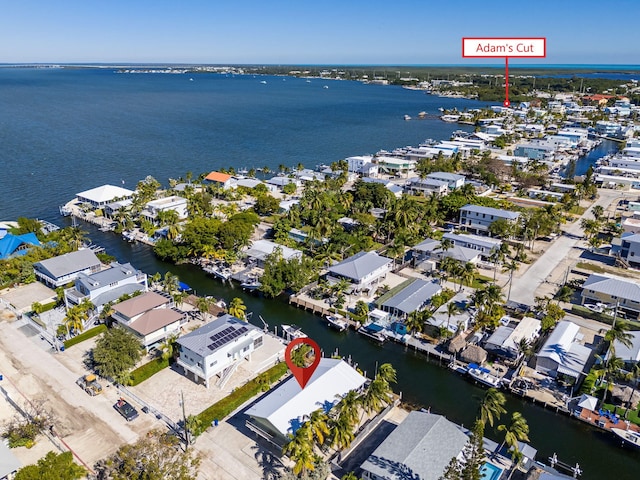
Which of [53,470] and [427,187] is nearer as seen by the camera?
[53,470]

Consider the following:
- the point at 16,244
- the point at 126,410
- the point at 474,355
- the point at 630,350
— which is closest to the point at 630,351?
the point at 630,350

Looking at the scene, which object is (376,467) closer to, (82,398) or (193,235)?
(82,398)

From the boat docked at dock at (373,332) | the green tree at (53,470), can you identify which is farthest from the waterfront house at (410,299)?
the green tree at (53,470)

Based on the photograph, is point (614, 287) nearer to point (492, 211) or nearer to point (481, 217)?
point (492, 211)

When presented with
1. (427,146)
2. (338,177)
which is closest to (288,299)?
(338,177)

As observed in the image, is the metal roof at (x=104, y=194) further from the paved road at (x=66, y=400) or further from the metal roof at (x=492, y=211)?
the metal roof at (x=492, y=211)

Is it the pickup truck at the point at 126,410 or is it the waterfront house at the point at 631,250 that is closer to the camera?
the pickup truck at the point at 126,410

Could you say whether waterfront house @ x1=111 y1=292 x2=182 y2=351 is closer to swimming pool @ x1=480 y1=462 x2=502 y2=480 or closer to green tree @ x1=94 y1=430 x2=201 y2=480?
→ green tree @ x1=94 y1=430 x2=201 y2=480
